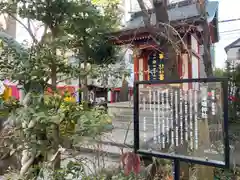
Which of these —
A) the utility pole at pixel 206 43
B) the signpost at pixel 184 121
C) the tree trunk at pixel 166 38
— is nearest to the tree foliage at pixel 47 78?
the signpost at pixel 184 121

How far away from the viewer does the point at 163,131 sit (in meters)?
2.41

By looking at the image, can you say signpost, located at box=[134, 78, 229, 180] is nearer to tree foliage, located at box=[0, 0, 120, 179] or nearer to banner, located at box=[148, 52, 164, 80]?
tree foliage, located at box=[0, 0, 120, 179]

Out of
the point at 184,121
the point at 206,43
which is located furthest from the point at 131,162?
the point at 206,43

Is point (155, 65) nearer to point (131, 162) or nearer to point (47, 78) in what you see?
point (47, 78)

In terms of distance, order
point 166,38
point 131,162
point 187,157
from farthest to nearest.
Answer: point 166,38, point 131,162, point 187,157

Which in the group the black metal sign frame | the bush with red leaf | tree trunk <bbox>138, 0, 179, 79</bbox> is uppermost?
tree trunk <bbox>138, 0, 179, 79</bbox>

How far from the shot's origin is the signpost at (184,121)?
6.75 feet

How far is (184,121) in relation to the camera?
2258 millimetres

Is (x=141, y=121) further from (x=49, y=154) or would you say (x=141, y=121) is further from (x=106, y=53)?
(x=106, y=53)

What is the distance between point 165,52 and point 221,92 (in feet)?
5.33

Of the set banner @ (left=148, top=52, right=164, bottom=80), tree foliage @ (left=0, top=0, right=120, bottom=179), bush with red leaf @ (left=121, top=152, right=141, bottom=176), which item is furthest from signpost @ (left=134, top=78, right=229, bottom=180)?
banner @ (left=148, top=52, right=164, bottom=80)

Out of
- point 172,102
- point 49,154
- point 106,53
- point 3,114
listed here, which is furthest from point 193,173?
point 3,114

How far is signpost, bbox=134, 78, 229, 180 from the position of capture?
81.0 inches

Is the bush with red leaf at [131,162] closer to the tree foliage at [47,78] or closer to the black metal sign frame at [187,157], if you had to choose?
the black metal sign frame at [187,157]
